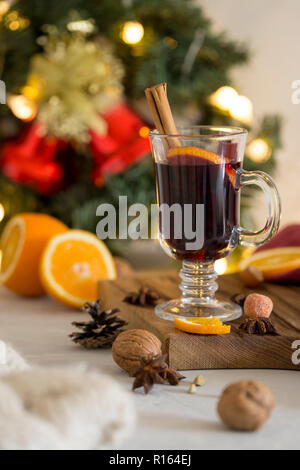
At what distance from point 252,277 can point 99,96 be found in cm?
69

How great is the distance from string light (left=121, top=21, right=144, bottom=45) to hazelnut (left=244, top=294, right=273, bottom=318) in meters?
0.96

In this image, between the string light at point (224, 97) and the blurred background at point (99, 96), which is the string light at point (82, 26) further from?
the string light at point (224, 97)

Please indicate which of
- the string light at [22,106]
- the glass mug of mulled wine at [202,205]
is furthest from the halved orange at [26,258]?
the glass mug of mulled wine at [202,205]

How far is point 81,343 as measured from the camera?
1.16 m

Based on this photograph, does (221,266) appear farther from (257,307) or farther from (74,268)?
(257,307)

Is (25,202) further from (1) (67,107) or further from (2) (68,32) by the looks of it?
(2) (68,32)

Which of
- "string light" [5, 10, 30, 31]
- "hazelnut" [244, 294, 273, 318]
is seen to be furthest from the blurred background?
"hazelnut" [244, 294, 273, 318]

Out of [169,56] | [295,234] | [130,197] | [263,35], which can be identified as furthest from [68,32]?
[295,234]

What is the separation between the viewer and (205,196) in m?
1.10

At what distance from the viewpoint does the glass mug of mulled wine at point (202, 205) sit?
1092 millimetres

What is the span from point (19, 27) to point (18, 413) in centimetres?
127

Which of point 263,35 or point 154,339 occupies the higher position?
point 263,35

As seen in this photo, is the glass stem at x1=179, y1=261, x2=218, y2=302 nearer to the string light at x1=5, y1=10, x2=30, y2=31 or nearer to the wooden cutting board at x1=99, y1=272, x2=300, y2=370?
the wooden cutting board at x1=99, y1=272, x2=300, y2=370

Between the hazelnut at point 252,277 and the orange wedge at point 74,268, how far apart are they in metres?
0.31
